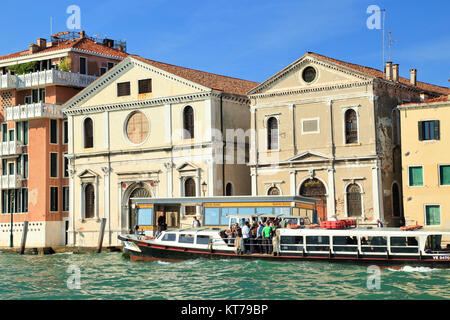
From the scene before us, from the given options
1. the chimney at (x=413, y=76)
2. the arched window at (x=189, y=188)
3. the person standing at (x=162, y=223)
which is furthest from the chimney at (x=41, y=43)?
the chimney at (x=413, y=76)

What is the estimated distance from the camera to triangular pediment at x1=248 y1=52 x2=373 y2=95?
35.0 m

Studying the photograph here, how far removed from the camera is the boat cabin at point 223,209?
3225 centimetres

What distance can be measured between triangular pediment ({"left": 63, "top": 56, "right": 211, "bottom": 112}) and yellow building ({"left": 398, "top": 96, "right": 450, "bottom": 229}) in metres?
10.2

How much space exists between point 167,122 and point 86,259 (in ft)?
27.5

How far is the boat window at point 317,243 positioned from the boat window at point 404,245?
7.64 ft

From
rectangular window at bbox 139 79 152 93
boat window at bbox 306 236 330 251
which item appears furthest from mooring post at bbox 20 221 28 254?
boat window at bbox 306 236 330 251

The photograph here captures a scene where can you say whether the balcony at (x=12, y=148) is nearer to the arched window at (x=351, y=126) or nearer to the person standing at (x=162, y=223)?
the person standing at (x=162, y=223)

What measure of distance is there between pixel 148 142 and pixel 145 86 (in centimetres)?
293

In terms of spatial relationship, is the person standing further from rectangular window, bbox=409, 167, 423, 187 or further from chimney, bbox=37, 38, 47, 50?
chimney, bbox=37, 38, 47, 50

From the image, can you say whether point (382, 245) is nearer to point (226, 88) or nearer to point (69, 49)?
point (226, 88)

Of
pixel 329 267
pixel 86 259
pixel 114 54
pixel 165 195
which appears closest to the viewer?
pixel 329 267

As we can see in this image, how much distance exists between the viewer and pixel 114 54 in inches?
1881

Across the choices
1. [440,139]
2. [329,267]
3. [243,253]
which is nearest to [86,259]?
[243,253]

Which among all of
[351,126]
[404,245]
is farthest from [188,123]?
[404,245]
